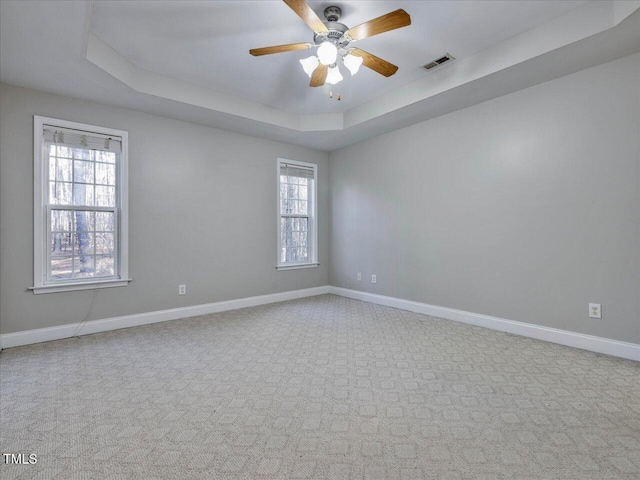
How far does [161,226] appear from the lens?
156 inches

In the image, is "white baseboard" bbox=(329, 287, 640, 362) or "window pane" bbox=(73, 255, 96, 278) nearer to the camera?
"white baseboard" bbox=(329, 287, 640, 362)

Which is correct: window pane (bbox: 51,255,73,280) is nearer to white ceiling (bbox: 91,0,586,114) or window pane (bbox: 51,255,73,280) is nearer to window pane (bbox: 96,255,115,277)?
window pane (bbox: 96,255,115,277)

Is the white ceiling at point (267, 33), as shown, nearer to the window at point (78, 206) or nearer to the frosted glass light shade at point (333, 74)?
the frosted glass light shade at point (333, 74)

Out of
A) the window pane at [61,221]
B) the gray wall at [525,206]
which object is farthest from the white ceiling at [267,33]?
the window pane at [61,221]

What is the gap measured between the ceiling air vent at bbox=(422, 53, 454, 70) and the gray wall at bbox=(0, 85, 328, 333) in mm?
2505

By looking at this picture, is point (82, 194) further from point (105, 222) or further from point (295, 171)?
point (295, 171)

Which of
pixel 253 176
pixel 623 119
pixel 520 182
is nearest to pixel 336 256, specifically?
pixel 253 176

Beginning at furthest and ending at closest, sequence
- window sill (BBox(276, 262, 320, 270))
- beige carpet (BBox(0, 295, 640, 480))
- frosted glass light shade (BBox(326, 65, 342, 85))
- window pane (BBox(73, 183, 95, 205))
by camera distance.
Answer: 1. window sill (BBox(276, 262, 320, 270))
2. window pane (BBox(73, 183, 95, 205))
3. frosted glass light shade (BBox(326, 65, 342, 85))
4. beige carpet (BBox(0, 295, 640, 480))

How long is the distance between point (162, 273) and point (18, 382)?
1.77 meters

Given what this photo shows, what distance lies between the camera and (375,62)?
8.71ft

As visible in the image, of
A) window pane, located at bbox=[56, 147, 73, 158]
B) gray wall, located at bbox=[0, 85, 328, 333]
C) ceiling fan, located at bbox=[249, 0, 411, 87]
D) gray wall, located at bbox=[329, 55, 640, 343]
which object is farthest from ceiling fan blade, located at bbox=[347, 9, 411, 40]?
window pane, located at bbox=[56, 147, 73, 158]

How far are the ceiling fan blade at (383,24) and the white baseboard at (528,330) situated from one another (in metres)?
Result: 3.06

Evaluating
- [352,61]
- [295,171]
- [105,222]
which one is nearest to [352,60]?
[352,61]

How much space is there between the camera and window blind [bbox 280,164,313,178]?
5141 mm
